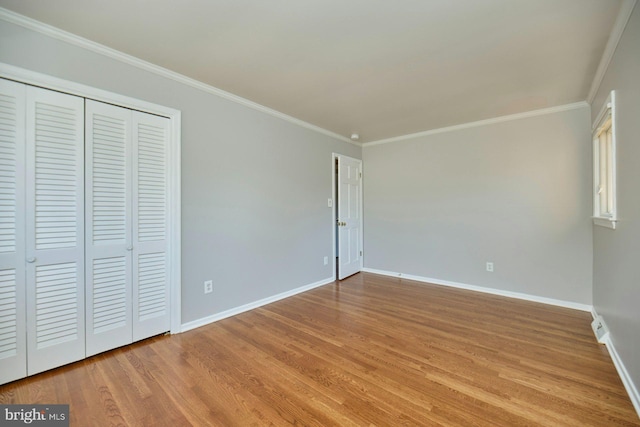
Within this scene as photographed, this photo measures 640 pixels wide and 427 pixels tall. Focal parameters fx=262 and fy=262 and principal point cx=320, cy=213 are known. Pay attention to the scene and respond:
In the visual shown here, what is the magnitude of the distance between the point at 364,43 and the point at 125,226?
2.41 meters

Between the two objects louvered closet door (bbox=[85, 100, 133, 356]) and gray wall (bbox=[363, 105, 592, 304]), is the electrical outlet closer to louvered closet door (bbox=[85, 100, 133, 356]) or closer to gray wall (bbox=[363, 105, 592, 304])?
louvered closet door (bbox=[85, 100, 133, 356])

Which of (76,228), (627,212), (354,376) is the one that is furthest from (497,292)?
(76,228)

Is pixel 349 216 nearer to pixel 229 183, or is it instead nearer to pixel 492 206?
pixel 492 206

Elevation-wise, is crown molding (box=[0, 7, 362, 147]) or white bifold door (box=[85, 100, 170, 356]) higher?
crown molding (box=[0, 7, 362, 147])

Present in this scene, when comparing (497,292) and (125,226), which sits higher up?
(125,226)

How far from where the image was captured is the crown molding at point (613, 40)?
158 centimetres

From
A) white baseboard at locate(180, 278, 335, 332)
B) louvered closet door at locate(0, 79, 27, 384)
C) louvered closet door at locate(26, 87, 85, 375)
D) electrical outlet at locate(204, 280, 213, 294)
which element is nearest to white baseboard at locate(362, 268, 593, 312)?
white baseboard at locate(180, 278, 335, 332)

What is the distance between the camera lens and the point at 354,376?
1841 millimetres

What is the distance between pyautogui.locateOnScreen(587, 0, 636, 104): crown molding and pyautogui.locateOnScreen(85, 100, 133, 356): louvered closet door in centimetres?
353

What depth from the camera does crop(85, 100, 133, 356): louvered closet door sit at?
6.68 ft

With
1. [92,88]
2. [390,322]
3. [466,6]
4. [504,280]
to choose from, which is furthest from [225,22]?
[504,280]

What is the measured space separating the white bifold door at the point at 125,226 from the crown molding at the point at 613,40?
11.1 ft

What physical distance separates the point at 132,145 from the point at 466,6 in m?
2.65

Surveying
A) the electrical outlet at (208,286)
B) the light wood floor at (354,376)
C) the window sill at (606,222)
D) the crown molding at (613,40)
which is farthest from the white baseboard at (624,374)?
the electrical outlet at (208,286)
